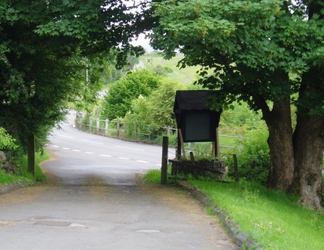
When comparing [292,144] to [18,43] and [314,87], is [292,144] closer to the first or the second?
[314,87]

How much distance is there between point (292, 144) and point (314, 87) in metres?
2.29

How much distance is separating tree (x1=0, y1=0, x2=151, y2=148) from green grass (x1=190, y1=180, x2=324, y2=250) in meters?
4.62

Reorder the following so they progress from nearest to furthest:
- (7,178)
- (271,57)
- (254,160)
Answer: (271,57), (7,178), (254,160)

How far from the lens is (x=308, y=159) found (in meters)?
17.5

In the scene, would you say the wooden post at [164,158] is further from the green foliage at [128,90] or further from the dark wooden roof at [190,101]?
the green foliage at [128,90]

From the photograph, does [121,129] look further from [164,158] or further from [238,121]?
[164,158]

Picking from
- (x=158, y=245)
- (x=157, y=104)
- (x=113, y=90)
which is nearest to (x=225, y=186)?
(x=158, y=245)

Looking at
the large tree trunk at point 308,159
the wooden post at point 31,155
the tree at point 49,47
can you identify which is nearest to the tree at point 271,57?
the large tree trunk at point 308,159

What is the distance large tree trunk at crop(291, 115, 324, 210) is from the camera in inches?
680

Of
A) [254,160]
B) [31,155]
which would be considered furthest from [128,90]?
[31,155]

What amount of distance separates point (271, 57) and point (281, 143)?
4273 mm

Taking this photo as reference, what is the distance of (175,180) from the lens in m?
19.5

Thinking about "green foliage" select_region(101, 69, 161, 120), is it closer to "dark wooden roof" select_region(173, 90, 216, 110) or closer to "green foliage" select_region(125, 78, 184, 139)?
"green foliage" select_region(125, 78, 184, 139)

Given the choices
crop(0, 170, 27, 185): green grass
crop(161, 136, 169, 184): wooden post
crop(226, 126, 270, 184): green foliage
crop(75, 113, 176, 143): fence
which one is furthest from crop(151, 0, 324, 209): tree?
crop(75, 113, 176, 143): fence
